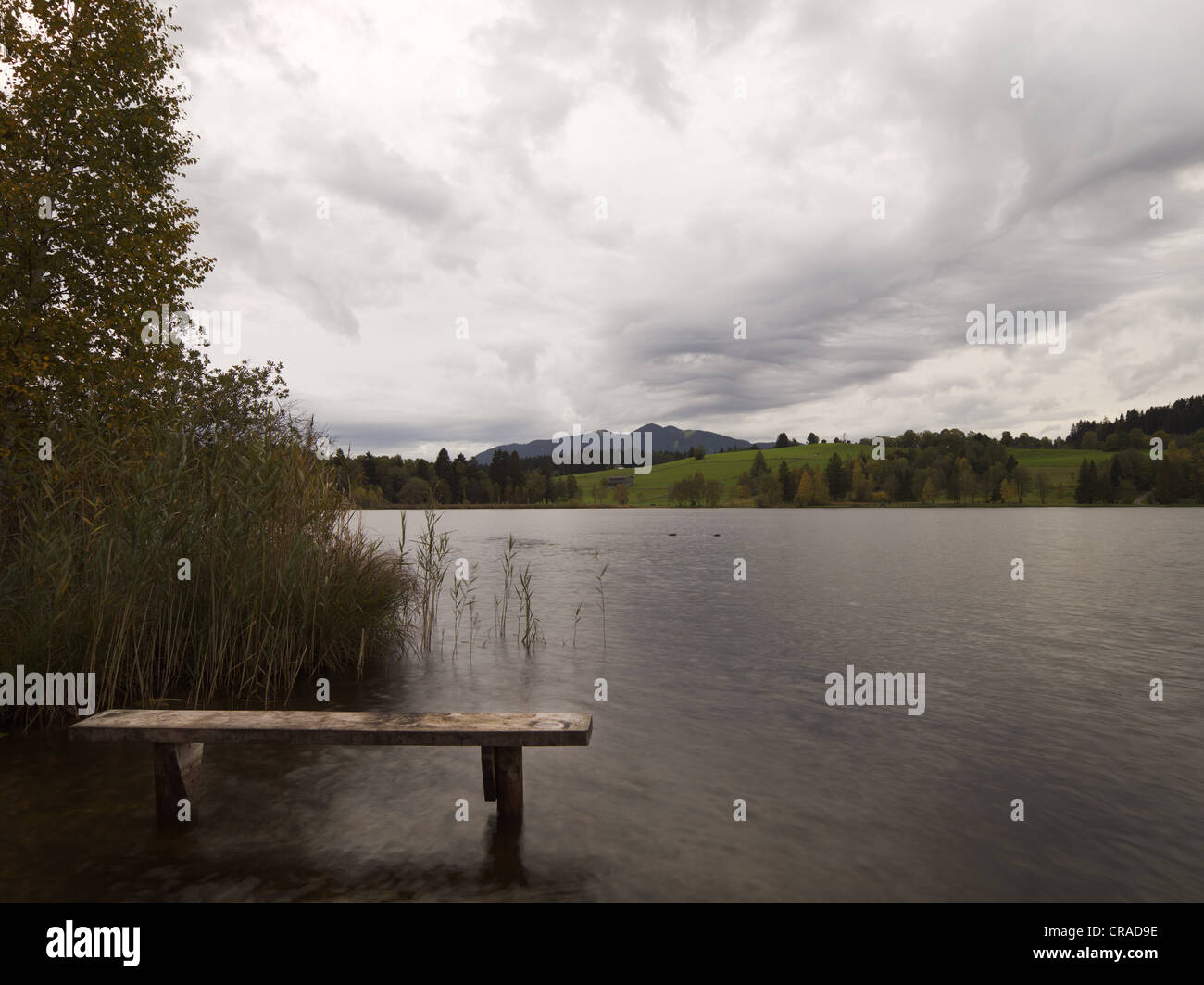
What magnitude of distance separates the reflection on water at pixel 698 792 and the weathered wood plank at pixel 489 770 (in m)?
0.26

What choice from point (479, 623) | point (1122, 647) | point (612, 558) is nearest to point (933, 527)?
point (612, 558)

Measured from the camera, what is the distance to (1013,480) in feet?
528

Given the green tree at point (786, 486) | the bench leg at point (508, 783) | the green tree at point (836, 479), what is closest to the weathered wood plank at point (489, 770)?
the bench leg at point (508, 783)

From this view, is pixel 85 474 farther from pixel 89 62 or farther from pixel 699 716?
pixel 89 62

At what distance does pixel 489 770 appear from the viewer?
724 centimetres

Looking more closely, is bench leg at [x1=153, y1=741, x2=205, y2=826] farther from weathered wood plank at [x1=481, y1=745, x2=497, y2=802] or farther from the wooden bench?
weathered wood plank at [x1=481, y1=745, x2=497, y2=802]

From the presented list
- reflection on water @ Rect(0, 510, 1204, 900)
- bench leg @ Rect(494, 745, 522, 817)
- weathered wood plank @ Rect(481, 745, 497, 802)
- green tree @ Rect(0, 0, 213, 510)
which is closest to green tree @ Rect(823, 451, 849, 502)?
reflection on water @ Rect(0, 510, 1204, 900)

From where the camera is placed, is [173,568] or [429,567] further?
[429,567]

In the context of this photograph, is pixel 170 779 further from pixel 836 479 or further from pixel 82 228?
pixel 836 479

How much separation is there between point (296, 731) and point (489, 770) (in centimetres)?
212

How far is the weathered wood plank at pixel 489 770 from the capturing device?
7.04 metres

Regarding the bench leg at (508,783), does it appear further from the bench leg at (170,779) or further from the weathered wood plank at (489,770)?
the bench leg at (170,779)

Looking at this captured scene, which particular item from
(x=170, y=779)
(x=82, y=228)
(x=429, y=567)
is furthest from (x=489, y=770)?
(x=82, y=228)
